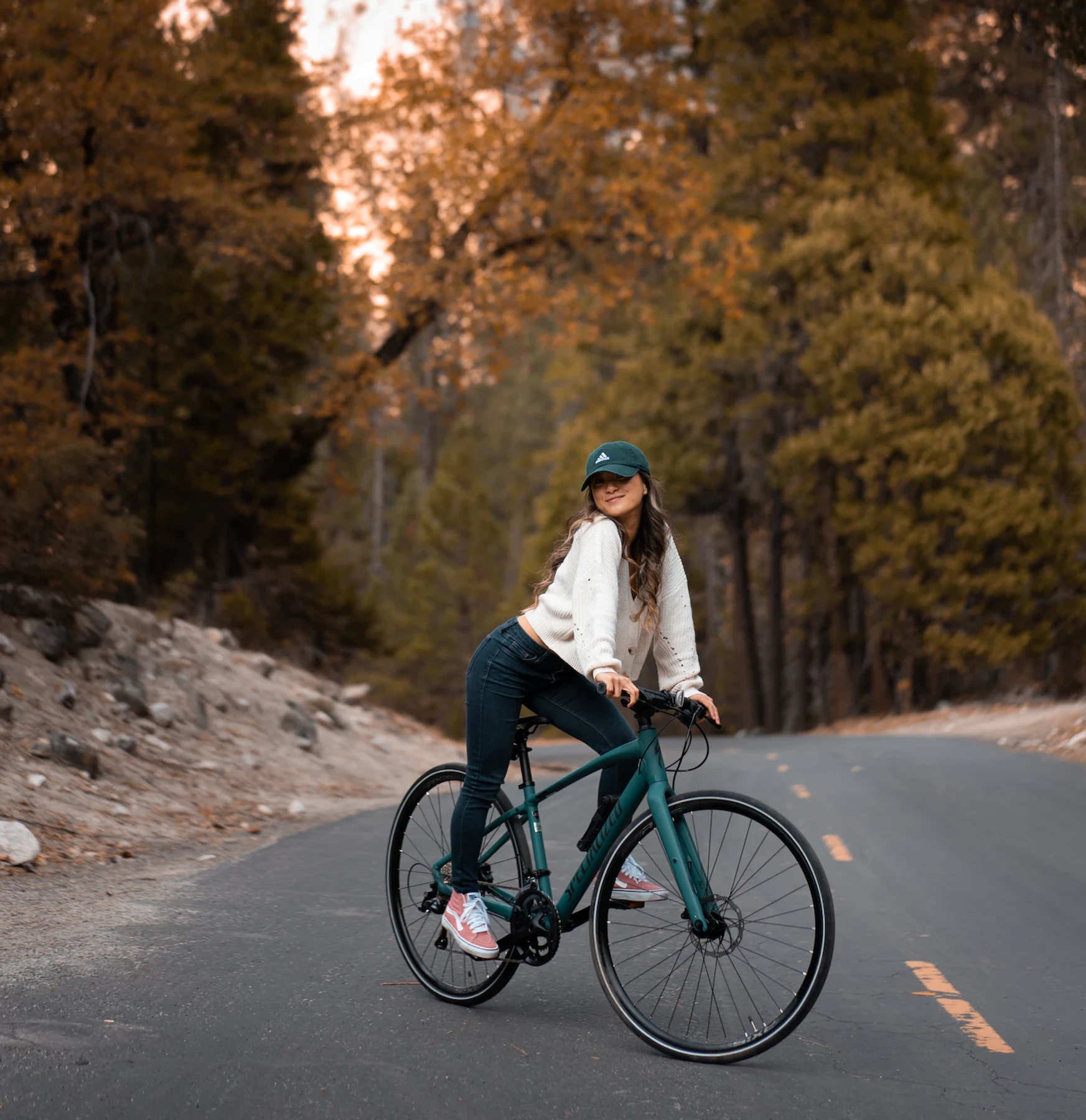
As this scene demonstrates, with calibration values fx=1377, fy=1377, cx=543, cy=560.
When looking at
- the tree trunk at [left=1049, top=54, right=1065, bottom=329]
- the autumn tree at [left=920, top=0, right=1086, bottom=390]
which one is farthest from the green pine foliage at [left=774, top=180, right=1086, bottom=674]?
the autumn tree at [left=920, top=0, right=1086, bottom=390]

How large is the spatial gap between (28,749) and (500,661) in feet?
19.2

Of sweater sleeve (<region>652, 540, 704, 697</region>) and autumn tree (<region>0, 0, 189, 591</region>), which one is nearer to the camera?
sweater sleeve (<region>652, 540, 704, 697</region>)

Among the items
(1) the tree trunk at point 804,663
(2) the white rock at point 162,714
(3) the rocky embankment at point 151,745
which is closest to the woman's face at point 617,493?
(3) the rocky embankment at point 151,745

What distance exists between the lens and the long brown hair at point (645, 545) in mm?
4711

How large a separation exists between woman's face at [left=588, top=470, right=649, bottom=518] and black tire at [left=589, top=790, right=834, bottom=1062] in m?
0.99

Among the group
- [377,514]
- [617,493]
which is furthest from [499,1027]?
[377,514]

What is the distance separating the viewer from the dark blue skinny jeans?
493 centimetres

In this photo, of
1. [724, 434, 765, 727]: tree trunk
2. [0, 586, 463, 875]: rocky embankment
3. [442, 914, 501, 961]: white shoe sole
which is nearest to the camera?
[442, 914, 501, 961]: white shoe sole

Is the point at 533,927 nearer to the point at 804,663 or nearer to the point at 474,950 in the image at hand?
the point at 474,950

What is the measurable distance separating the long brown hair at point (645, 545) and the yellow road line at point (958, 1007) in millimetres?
1853

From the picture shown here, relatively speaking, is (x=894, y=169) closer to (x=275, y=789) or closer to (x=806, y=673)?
(x=806, y=673)

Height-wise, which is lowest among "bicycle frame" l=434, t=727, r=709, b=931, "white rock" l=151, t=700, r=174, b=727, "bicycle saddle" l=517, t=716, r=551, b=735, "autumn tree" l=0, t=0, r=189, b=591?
"white rock" l=151, t=700, r=174, b=727

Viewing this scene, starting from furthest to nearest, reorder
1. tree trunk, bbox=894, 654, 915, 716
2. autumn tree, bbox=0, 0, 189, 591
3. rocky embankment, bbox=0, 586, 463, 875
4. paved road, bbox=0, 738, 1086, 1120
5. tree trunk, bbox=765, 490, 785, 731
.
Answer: tree trunk, bbox=765, 490, 785, 731 → tree trunk, bbox=894, 654, 915, 716 → autumn tree, bbox=0, 0, 189, 591 → rocky embankment, bbox=0, 586, 463, 875 → paved road, bbox=0, 738, 1086, 1120

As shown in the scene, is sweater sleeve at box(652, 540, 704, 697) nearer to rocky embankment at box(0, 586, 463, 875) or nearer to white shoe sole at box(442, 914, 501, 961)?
white shoe sole at box(442, 914, 501, 961)
